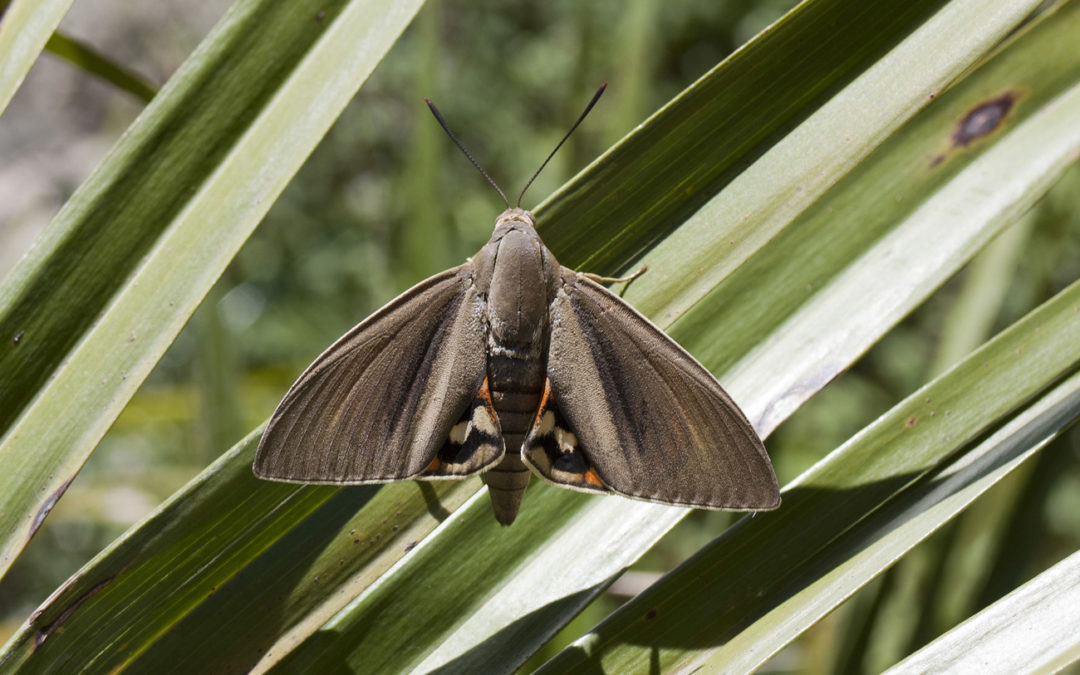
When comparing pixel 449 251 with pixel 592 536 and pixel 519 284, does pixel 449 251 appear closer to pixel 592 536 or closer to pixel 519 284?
pixel 519 284

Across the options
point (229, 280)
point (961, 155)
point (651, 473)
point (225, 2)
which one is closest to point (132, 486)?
point (229, 280)

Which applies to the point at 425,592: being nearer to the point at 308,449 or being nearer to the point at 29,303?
the point at 308,449

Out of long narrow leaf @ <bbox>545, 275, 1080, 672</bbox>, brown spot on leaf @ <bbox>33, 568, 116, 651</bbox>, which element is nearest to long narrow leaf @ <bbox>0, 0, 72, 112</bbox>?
brown spot on leaf @ <bbox>33, 568, 116, 651</bbox>

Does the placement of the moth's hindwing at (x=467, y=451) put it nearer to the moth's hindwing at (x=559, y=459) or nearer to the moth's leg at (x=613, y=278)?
the moth's hindwing at (x=559, y=459)

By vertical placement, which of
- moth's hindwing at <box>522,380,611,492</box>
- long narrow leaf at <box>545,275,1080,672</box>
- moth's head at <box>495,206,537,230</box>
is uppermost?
moth's head at <box>495,206,537,230</box>

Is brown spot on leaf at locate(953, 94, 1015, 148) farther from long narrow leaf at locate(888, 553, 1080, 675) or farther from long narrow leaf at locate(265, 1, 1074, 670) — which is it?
long narrow leaf at locate(888, 553, 1080, 675)

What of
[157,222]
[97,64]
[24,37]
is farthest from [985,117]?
[97,64]

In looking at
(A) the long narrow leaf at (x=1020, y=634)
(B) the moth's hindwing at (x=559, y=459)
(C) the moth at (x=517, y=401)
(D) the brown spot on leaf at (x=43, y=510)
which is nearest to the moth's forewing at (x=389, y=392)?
(C) the moth at (x=517, y=401)
